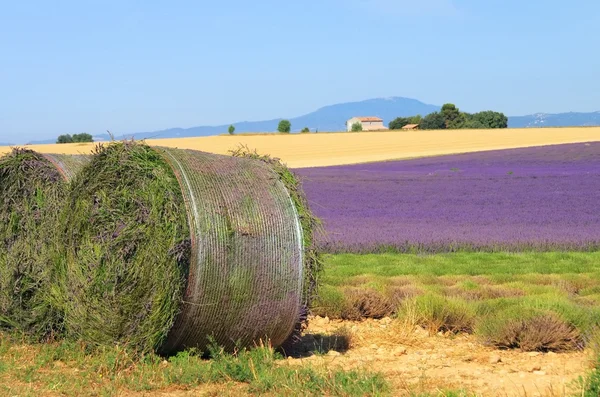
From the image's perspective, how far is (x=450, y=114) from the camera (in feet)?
335

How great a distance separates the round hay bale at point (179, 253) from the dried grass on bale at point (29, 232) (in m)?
0.88

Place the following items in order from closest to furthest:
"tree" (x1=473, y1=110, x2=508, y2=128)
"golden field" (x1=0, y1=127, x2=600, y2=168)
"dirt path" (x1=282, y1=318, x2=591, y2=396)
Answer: "dirt path" (x1=282, y1=318, x2=591, y2=396), "golden field" (x1=0, y1=127, x2=600, y2=168), "tree" (x1=473, y1=110, x2=508, y2=128)

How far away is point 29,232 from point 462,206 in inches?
577

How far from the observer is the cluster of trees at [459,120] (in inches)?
3972

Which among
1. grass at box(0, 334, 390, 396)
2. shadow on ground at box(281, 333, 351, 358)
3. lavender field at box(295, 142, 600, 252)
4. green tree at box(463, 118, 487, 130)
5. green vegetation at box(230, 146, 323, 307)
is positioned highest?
green vegetation at box(230, 146, 323, 307)

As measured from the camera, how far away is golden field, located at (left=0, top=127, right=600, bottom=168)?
4912 cm

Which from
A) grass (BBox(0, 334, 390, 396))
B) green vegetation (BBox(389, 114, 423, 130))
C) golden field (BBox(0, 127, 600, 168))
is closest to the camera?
grass (BBox(0, 334, 390, 396))

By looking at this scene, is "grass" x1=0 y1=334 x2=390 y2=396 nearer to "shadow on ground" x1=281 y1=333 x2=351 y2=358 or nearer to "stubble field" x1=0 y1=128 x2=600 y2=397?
"stubble field" x1=0 y1=128 x2=600 y2=397

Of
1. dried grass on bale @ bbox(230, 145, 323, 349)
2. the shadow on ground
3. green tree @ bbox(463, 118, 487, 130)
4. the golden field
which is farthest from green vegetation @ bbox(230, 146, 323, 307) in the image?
green tree @ bbox(463, 118, 487, 130)

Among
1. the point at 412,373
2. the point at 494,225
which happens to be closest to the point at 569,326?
the point at 412,373

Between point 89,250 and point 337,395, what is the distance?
2.68 meters

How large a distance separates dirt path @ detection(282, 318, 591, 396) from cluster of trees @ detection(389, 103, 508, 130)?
93508mm

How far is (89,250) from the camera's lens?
708cm

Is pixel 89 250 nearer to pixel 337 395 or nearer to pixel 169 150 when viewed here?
pixel 169 150
